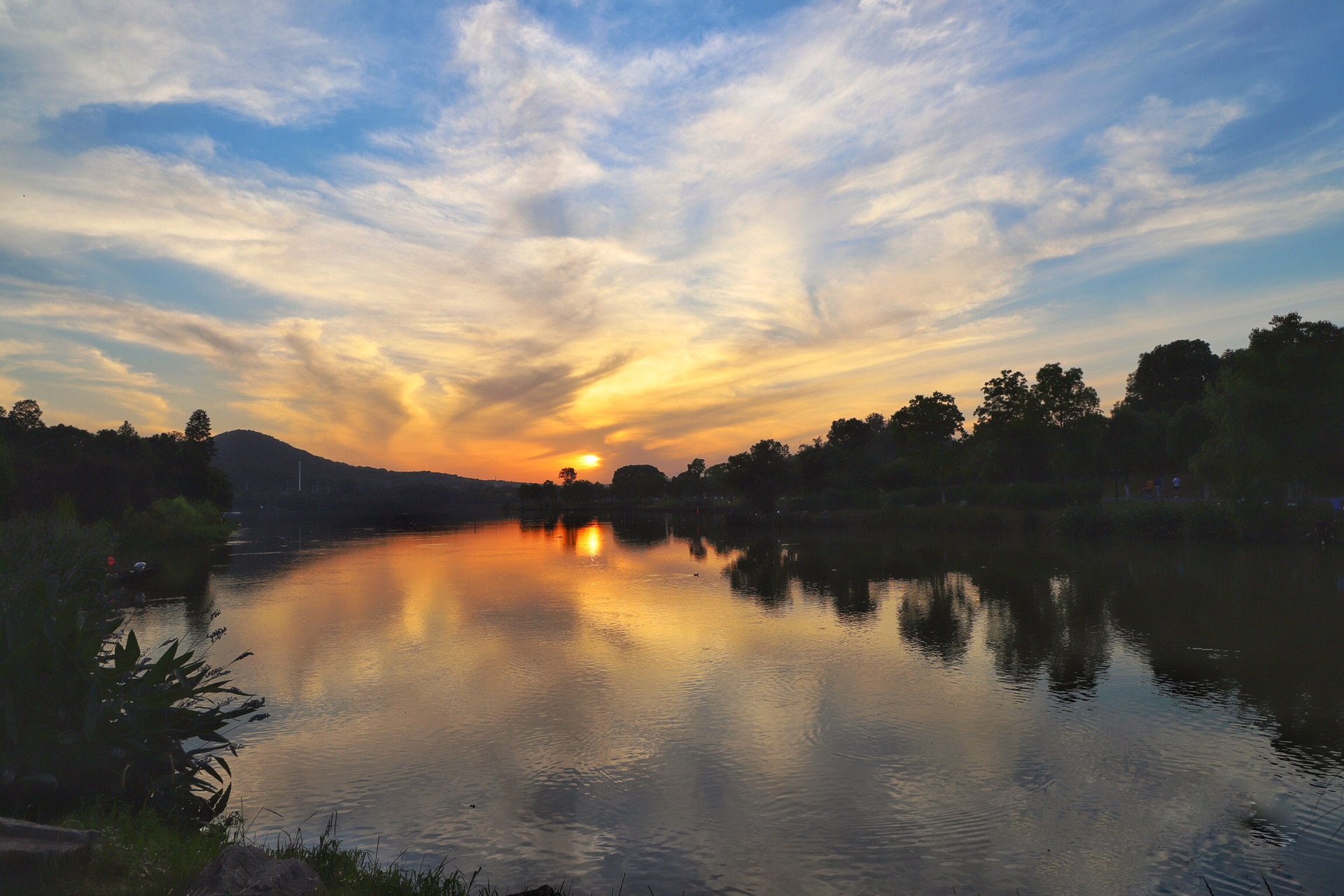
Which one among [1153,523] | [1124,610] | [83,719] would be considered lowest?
[1124,610]

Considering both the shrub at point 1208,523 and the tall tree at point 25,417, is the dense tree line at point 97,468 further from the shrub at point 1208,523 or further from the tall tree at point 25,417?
the shrub at point 1208,523

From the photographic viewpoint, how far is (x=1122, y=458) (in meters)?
86.4

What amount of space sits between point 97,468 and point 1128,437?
354 ft

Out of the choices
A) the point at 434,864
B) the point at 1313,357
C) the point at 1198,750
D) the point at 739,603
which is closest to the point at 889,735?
the point at 1198,750

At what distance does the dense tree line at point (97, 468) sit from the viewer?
191 ft

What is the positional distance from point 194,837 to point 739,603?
27.2m

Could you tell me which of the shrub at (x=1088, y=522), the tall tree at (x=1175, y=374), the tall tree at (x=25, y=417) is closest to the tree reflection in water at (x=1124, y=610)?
the shrub at (x=1088, y=522)

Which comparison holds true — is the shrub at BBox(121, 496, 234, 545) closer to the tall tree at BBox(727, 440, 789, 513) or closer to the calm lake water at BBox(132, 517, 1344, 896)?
the calm lake water at BBox(132, 517, 1344, 896)

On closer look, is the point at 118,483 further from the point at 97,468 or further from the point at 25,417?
the point at 25,417

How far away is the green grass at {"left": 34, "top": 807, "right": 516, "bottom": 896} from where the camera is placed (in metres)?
6.68

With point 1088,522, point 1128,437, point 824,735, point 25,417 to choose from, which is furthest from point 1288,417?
point 25,417

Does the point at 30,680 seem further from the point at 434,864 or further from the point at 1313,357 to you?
the point at 1313,357

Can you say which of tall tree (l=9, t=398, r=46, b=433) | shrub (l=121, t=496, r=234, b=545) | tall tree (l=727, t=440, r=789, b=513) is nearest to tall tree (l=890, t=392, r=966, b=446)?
tall tree (l=727, t=440, r=789, b=513)

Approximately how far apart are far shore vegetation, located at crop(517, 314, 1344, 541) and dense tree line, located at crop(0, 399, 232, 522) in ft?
238
